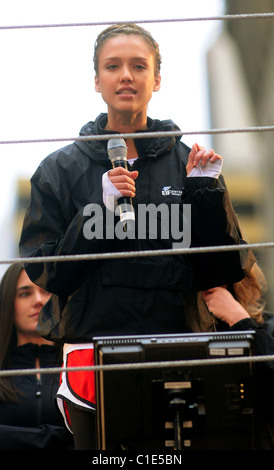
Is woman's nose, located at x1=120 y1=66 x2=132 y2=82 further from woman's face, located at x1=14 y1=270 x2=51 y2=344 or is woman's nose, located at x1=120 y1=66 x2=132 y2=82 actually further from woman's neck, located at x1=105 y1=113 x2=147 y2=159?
woman's face, located at x1=14 y1=270 x2=51 y2=344

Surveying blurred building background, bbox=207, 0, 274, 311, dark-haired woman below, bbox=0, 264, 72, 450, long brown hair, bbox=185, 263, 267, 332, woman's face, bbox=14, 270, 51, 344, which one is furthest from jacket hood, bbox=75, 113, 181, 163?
blurred building background, bbox=207, 0, 274, 311

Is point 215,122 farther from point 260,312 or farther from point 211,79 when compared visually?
point 260,312

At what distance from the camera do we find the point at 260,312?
102 inches

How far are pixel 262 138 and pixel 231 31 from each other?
3.81 meters

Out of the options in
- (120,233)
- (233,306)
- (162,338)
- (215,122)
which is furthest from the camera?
(215,122)

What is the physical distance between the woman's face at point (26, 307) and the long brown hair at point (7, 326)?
0.02 m

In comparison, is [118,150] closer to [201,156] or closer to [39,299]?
[201,156]

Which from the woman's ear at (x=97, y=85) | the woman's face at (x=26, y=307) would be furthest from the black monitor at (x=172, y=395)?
the woman's face at (x=26, y=307)

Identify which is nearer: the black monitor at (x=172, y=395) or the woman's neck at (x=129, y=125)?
the black monitor at (x=172, y=395)

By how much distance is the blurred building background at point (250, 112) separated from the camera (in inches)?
703

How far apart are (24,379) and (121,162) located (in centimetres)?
109

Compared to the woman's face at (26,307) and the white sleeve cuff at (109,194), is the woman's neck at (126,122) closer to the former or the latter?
the white sleeve cuff at (109,194)

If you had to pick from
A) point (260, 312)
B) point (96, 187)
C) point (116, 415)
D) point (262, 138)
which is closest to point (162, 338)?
point (116, 415)

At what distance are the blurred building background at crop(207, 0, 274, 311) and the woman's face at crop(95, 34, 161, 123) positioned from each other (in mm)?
13411
